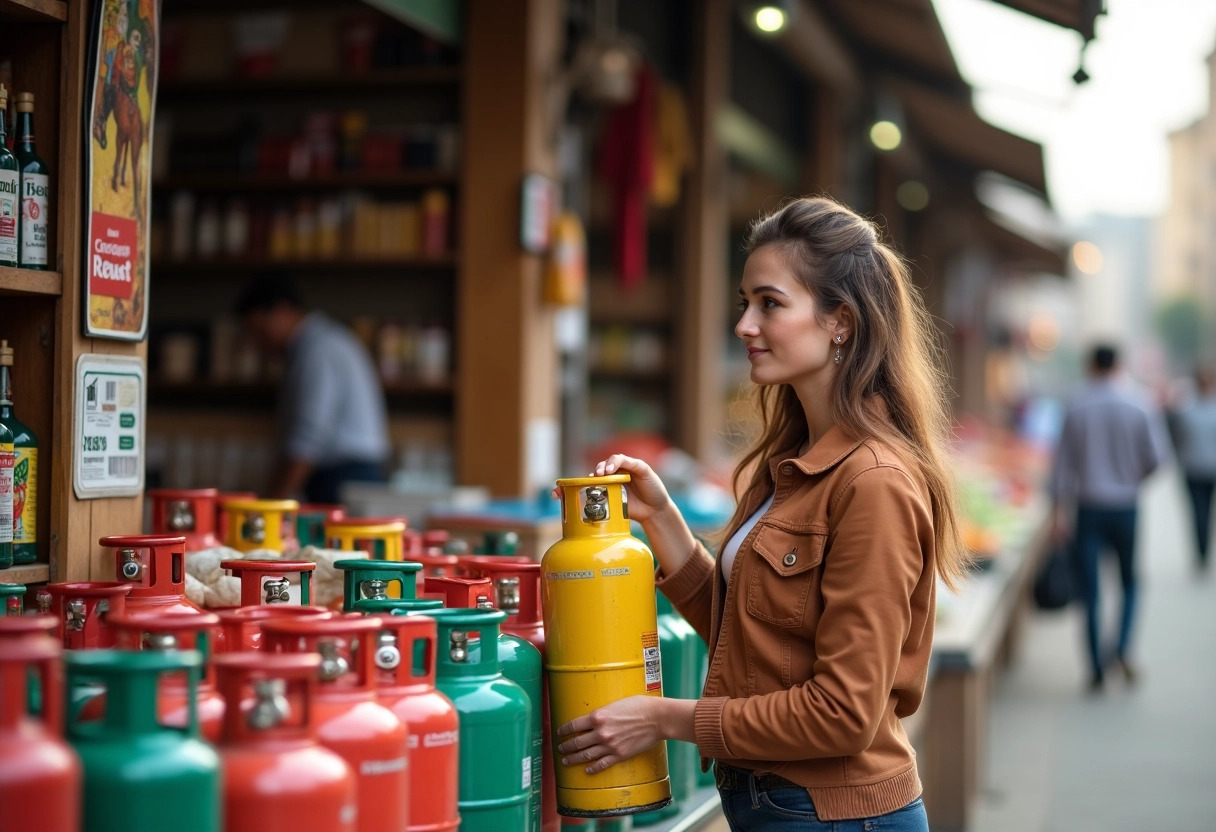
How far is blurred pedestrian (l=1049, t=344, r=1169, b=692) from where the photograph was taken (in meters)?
8.41

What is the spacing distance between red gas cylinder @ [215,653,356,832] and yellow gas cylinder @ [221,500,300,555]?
4.32ft

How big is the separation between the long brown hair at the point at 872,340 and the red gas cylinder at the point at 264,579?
97cm

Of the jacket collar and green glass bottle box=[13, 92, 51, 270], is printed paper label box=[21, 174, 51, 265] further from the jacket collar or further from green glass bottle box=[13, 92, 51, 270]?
the jacket collar

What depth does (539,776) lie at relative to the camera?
226cm

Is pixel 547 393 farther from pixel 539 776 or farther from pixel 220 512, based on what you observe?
pixel 539 776

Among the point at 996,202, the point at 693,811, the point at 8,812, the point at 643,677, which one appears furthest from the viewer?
the point at 996,202

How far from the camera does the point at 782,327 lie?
228 cm

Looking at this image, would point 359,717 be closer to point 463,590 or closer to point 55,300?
point 463,590

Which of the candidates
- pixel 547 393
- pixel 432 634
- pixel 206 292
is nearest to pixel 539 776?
pixel 432 634

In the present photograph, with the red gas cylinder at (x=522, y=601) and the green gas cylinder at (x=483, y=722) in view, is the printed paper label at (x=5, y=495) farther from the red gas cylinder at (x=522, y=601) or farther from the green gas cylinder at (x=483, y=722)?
the green gas cylinder at (x=483, y=722)

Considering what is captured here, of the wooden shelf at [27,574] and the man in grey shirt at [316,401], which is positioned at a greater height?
the man in grey shirt at [316,401]

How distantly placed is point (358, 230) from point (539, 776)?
490 centimetres

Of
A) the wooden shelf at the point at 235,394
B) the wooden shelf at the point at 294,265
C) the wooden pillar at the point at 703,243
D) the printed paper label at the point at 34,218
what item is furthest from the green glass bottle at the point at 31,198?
the wooden pillar at the point at 703,243

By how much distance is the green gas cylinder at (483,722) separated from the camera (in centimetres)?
198
